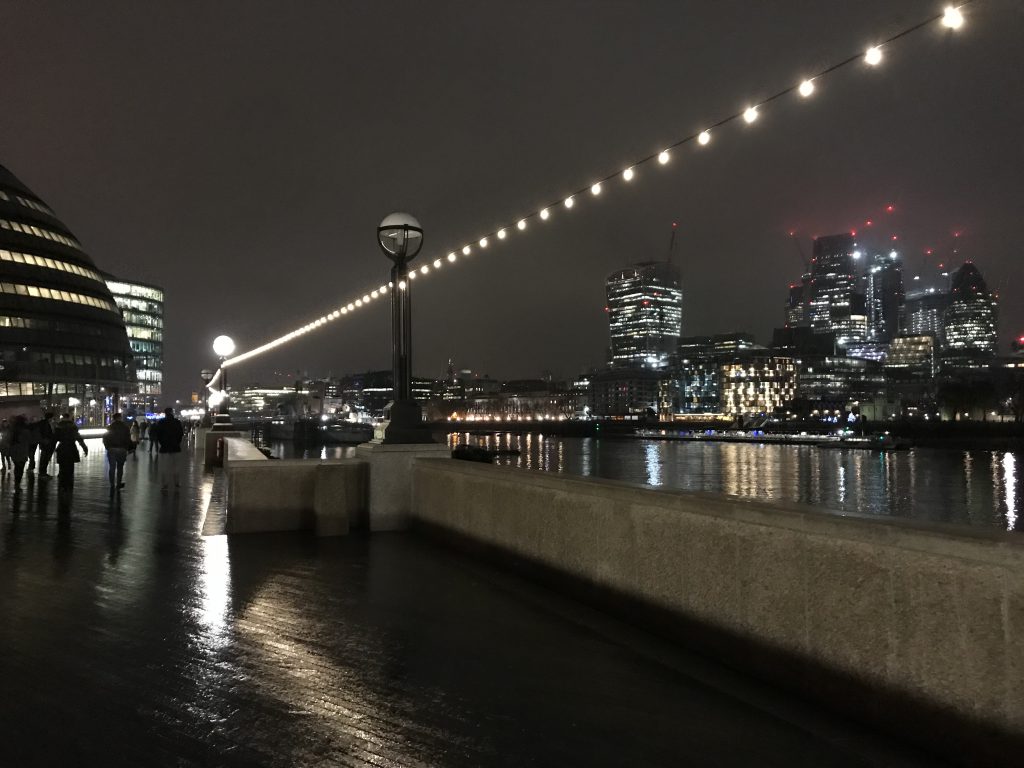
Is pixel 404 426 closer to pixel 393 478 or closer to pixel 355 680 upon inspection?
pixel 393 478

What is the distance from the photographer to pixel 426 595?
20.6 ft

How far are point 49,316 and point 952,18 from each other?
78.3 m

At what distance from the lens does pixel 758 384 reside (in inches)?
7584

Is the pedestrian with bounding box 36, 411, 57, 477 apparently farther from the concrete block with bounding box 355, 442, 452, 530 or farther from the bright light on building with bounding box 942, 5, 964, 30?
the bright light on building with bounding box 942, 5, 964, 30

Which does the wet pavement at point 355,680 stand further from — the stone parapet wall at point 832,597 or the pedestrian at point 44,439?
the pedestrian at point 44,439

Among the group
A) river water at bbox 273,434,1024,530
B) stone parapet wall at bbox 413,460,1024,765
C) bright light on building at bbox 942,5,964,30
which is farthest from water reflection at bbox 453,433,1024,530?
stone parapet wall at bbox 413,460,1024,765

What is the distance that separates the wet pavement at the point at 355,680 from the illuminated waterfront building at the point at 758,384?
7629 inches

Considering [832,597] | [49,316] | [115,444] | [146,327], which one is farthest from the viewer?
[146,327]

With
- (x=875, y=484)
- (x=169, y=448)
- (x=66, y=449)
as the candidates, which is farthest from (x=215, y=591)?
(x=875, y=484)

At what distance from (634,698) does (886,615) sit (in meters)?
1.40

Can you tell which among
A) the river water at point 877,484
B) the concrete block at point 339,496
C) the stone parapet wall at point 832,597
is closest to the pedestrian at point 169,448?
the concrete block at point 339,496

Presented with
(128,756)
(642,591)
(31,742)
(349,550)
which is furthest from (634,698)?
(349,550)

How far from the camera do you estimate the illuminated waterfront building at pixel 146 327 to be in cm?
13850

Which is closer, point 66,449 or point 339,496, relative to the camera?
point 339,496
